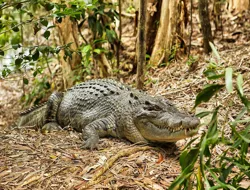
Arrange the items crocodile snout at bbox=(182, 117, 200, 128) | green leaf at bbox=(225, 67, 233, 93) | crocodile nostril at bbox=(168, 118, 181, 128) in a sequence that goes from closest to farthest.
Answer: green leaf at bbox=(225, 67, 233, 93) < crocodile snout at bbox=(182, 117, 200, 128) < crocodile nostril at bbox=(168, 118, 181, 128)

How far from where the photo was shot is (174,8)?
6703 mm

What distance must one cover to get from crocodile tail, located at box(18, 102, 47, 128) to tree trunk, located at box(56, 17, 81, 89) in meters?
1.39

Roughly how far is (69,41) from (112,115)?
2829mm

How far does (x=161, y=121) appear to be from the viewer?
3961mm

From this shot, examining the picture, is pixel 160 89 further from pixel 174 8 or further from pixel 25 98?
pixel 25 98

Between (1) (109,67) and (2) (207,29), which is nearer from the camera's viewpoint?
(2) (207,29)

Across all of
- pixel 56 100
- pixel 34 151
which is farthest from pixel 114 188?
pixel 56 100

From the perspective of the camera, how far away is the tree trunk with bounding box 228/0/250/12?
7.88 m

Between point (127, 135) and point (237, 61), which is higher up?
point (237, 61)

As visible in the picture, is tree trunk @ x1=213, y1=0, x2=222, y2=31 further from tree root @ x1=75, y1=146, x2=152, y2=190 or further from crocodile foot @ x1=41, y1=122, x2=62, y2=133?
tree root @ x1=75, y1=146, x2=152, y2=190

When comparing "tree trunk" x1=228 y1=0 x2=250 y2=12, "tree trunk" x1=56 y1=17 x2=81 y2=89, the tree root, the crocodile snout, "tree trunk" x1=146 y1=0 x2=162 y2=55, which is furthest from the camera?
"tree trunk" x1=228 y1=0 x2=250 y2=12

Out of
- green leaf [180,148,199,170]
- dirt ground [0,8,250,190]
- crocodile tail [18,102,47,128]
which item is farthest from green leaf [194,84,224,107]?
crocodile tail [18,102,47,128]

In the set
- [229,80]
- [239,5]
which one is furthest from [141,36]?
[239,5]

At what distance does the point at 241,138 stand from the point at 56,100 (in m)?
4.02
